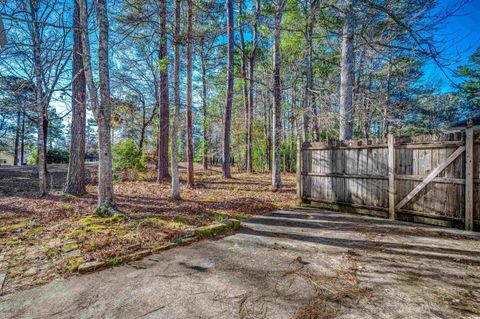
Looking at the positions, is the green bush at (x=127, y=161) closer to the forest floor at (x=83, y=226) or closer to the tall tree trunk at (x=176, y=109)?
the forest floor at (x=83, y=226)

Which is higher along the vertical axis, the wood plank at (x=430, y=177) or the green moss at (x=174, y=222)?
the wood plank at (x=430, y=177)

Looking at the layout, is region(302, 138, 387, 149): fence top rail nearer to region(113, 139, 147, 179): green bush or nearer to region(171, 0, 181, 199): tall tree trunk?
region(171, 0, 181, 199): tall tree trunk

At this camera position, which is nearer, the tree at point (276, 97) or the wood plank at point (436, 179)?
the wood plank at point (436, 179)

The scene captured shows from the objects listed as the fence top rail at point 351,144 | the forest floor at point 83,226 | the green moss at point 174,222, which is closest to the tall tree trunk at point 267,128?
the forest floor at point 83,226

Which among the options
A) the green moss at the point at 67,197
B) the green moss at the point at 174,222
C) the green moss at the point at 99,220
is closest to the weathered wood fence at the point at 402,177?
the green moss at the point at 174,222

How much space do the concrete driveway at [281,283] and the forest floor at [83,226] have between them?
382 mm

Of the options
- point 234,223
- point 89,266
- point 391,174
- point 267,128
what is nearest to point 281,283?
point 234,223

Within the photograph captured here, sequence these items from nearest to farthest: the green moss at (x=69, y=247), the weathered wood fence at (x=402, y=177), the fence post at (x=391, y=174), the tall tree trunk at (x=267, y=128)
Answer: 1. the green moss at (x=69, y=247)
2. the weathered wood fence at (x=402, y=177)
3. the fence post at (x=391, y=174)
4. the tall tree trunk at (x=267, y=128)

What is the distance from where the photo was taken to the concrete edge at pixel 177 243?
2.58 meters

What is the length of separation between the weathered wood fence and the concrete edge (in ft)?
9.30

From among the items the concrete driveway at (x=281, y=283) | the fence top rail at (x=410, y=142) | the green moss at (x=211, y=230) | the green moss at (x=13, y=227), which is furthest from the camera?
the fence top rail at (x=410, y=142)

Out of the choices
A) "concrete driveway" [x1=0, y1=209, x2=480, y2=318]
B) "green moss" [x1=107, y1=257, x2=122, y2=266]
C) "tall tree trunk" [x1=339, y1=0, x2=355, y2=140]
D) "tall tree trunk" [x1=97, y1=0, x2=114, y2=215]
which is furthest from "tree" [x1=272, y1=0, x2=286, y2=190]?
"green moss" [x1=107, y1=257, x2=122, y2=266]

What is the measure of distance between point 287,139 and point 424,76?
9576 millimetres

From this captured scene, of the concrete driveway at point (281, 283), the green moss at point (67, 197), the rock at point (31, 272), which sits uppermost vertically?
the green moss at point (67, 197)
